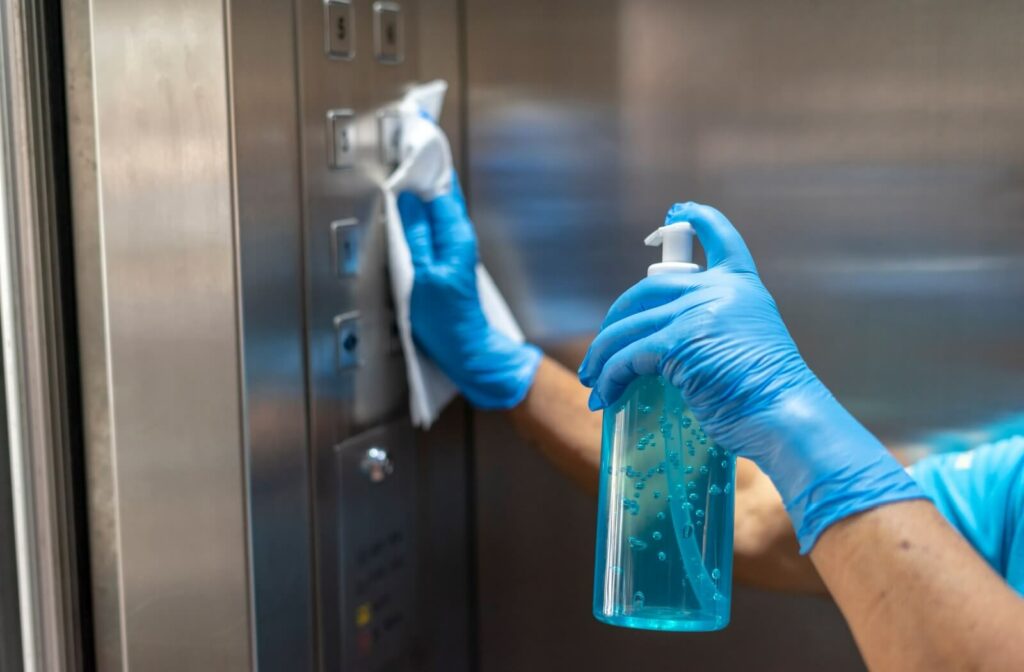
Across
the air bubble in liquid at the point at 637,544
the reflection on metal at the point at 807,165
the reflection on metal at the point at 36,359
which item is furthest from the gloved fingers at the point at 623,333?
the reflection on metal at the point at 36,359

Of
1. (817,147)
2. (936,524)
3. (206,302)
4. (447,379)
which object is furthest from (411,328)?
(936,524)

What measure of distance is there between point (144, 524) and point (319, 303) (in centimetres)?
27

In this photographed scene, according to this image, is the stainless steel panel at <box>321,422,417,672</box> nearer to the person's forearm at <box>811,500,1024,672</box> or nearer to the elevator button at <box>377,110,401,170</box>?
the elevator button at <box>377,110,401,170</box>

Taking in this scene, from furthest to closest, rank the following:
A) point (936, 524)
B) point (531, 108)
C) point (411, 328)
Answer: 1. point (531, 108)
2. point (411, 328)
3. point (936, 524)

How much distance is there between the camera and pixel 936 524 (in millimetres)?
872

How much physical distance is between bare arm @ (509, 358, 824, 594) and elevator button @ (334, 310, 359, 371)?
25 centimetres

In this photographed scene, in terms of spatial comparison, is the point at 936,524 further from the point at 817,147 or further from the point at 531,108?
the point at 531,108

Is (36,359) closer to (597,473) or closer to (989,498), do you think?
(597,473)

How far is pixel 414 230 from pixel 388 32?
0.21 meters

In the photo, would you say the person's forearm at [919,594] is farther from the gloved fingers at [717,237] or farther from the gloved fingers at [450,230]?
the gloved fingers at [450,230]

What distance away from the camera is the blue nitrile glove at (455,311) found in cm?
124

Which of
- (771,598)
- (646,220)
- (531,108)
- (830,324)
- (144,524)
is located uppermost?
(531,108)

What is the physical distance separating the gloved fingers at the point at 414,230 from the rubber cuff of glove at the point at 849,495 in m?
0.52

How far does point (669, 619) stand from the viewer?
0.94 metres
